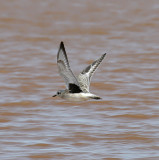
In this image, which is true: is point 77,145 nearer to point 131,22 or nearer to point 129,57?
point 129,57

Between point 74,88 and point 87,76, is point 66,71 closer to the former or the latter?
point 74,88

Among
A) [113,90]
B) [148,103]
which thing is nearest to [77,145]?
[148,103]

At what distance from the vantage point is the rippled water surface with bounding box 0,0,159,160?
9.59 m

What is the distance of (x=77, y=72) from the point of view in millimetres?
15031

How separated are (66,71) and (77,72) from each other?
4.86 meters

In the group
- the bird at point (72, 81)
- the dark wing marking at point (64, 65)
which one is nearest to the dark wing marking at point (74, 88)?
the bird at point (72, 81)

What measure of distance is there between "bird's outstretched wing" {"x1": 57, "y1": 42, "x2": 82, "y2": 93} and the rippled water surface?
66 cm

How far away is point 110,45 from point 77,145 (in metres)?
8.89

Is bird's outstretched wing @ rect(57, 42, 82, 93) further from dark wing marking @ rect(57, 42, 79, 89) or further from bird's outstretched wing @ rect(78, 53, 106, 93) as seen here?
bird's outstretched wing @ rect(78, 53, 106, 93)

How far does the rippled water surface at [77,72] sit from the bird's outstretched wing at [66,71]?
66cm

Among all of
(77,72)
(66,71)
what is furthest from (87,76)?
(77,72)

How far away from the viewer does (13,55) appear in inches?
666

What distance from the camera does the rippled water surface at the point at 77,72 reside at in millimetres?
9594

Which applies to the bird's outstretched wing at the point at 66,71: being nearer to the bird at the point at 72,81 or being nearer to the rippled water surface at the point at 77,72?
the bird at the point at 72,81
